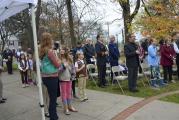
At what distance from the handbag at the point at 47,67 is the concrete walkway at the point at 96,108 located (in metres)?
1.68

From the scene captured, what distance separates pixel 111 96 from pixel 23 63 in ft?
15.1

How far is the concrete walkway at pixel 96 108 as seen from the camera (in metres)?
9.15

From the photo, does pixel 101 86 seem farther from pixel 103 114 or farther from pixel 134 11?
pixel 134 11

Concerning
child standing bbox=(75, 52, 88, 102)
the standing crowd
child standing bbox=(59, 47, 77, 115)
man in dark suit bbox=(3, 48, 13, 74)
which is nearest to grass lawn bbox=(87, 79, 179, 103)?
the standing crowd

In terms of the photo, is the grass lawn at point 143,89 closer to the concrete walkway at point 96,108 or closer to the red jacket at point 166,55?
the concrete walkway at point 96,108

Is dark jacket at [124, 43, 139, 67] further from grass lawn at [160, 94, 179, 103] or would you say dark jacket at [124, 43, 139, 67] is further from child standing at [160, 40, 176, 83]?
child standing at [160, 40, 176, 83]

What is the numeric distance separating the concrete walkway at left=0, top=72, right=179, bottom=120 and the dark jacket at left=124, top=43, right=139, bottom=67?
1.21 metres

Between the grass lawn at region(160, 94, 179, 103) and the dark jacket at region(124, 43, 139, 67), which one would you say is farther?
the dark jacket at region(124, 43, 139, 67)

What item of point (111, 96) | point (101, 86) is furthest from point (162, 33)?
point (111, 96)

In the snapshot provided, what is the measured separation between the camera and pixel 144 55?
648 inches

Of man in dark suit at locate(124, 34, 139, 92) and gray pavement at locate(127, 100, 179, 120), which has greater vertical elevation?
man in dark suit at locate(124, 34, 139, 92)

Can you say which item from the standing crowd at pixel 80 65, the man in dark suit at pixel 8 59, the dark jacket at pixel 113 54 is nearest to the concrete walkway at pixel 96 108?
the standing crowd at pixel 80 65

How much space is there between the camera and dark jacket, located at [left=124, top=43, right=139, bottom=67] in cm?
1195

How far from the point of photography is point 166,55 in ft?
46.4
